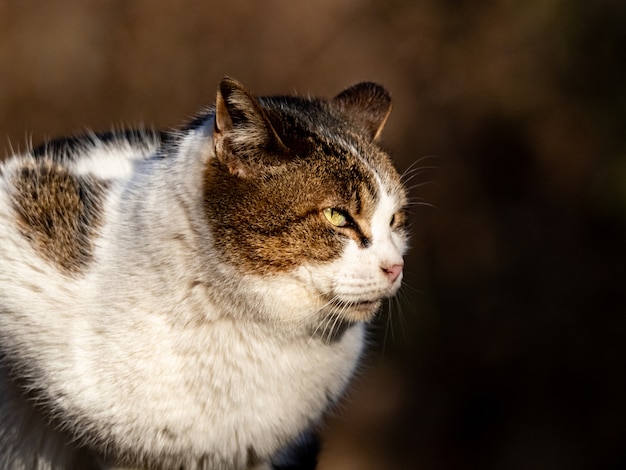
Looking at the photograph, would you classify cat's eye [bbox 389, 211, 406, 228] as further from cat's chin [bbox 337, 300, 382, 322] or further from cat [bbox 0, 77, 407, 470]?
cat's chin [bbox 337, 300, 382, 322]

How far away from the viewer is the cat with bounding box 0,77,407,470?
2021 mm

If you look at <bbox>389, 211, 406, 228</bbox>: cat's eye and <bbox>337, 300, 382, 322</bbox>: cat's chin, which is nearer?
<bbox>337, 300, 382, 322</bbox>: cat's chin

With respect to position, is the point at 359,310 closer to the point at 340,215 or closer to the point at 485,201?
the point at 340,215

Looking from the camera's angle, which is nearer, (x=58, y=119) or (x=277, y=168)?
(x=277, y=168)

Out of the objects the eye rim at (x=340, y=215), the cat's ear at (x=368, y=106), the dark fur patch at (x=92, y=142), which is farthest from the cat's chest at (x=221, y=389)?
the dark fur patch at (x=92, y=142)

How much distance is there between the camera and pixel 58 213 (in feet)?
7.38

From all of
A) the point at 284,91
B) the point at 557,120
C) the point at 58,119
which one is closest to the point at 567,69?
the point at 557,120

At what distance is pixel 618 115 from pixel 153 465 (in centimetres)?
353

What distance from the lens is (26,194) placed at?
227cm

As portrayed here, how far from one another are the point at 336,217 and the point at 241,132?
0.28m

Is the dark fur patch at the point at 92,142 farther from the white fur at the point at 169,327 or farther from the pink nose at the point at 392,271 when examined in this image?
the pink nose at the point at 392,271

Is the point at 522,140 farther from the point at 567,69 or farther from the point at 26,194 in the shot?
the point at 26,194

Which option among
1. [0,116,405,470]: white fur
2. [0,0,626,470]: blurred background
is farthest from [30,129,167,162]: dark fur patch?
[0,0,626,470]: blurred background

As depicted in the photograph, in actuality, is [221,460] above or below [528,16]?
below
